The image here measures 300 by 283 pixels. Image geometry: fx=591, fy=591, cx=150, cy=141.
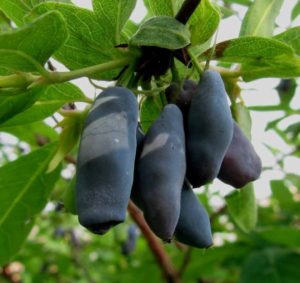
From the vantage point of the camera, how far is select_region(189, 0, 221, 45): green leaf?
0.90 m

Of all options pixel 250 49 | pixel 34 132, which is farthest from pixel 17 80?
pixel 34 132

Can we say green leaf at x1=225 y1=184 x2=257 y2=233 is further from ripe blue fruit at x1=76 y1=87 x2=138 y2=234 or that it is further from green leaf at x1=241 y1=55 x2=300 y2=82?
ripe blue fruit at x1=76 y1=87 x2=138 y2=234

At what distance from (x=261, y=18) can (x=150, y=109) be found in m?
0.30

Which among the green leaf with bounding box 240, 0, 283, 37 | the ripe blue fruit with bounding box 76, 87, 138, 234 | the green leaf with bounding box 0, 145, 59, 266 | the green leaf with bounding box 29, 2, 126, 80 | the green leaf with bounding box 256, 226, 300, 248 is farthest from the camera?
the green leaf with bounding box 256, 226, 300, 248

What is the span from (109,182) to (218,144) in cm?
→ 17

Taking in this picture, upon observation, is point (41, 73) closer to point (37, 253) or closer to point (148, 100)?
point (148, 100)

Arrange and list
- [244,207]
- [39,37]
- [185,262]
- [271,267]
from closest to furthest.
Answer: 1. [39,37]
2. [244,207]
3. [185,262]
4. [271,267]

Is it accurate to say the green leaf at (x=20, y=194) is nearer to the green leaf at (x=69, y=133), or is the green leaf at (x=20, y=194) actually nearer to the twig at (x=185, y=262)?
the green leaf at (x=69, y=133)

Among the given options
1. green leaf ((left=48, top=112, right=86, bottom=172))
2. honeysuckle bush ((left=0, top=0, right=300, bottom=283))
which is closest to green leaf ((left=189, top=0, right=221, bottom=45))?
honeysuckle bush ((left=0, top=0, right=300, bottom=283))

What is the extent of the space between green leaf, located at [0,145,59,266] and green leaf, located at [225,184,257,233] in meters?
0.38

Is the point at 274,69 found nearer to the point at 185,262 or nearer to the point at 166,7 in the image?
the point at 166,7

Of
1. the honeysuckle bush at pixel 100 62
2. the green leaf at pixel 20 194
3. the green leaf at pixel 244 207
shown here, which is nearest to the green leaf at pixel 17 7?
the honeysuckle bush at pixel 100 62

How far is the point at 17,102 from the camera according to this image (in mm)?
875

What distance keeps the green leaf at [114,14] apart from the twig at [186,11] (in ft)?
0.25
